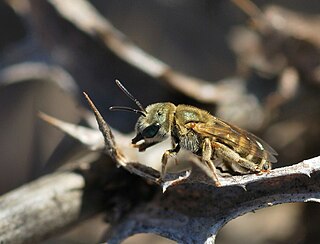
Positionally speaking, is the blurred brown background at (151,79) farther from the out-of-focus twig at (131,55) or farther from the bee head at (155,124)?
the bee head at (155,124)

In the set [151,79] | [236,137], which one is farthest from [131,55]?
[236,137]

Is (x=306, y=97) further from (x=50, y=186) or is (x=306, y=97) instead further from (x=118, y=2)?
(x=118, y=2)

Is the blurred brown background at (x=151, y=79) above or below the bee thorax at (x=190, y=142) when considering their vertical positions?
below

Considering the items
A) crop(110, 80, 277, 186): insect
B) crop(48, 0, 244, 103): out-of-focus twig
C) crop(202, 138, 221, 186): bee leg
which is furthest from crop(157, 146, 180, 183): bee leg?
crop(48, 0, 244, 103): out-of-focus twig

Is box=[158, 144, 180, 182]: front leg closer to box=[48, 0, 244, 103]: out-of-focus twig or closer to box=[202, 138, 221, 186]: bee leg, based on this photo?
box=[202, 138, 221, 186]: bee leg

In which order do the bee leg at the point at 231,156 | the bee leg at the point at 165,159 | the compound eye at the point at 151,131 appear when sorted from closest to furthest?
the bee leg at the point at 165,159 < the bee leg at the point at 231,156 < the compound eye at the point at 151,131

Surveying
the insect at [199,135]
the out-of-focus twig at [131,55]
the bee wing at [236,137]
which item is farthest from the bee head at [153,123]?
the out-of-focus twig at [131,55]

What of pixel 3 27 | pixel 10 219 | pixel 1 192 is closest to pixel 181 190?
pixel 10 219

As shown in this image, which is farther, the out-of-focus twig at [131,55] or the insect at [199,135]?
the out-of-focus twig at [131,55]
